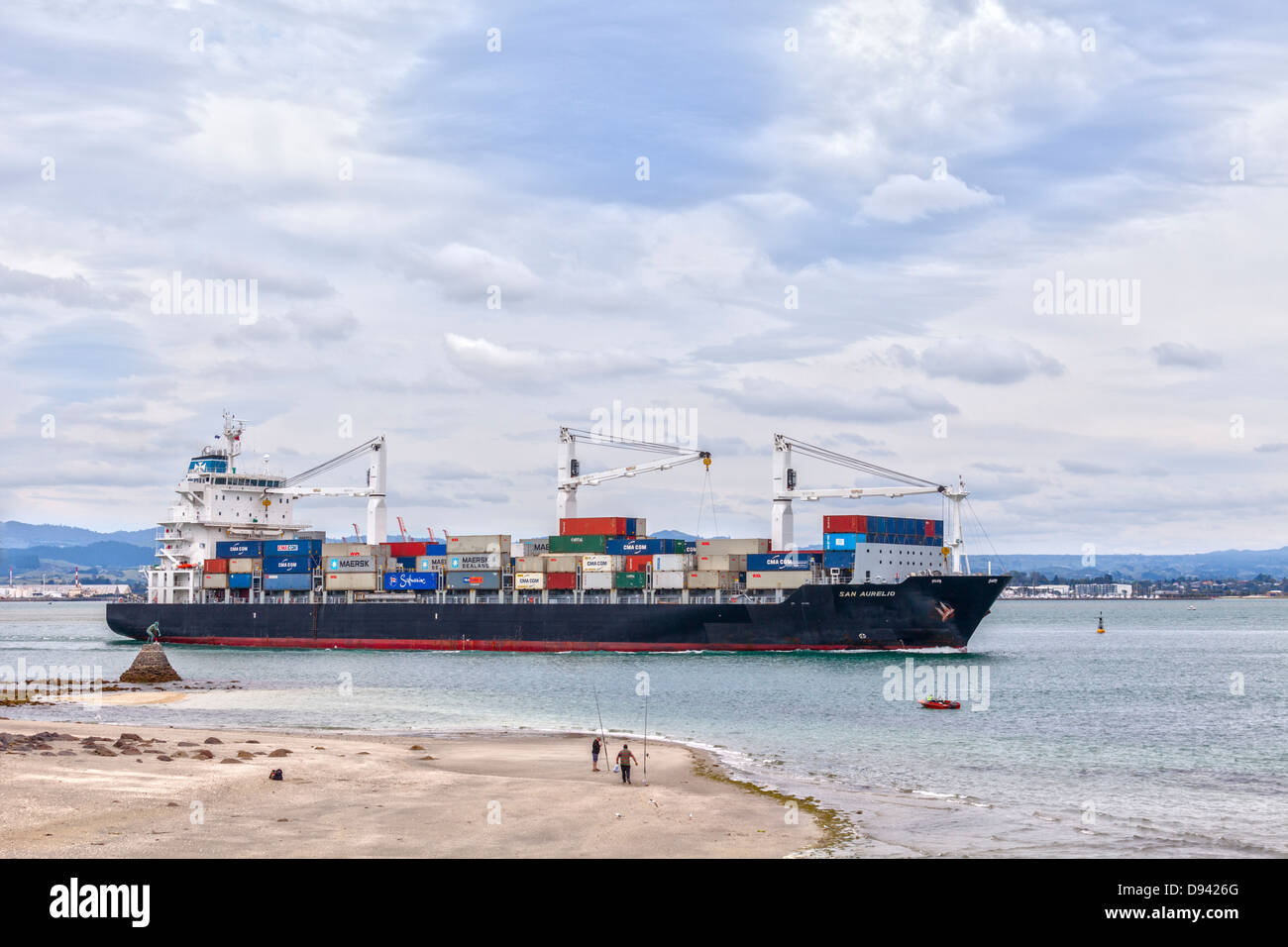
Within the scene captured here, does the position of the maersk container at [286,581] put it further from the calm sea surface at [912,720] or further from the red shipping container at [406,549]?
the red shipping container at [406,549]

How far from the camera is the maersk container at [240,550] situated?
3669 inches

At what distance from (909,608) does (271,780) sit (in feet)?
159

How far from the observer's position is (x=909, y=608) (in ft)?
227

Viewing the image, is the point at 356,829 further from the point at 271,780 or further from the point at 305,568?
the point at 305,568

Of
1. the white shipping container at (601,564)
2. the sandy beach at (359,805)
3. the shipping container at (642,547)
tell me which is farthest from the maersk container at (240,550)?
the sandy beach at (359,805)

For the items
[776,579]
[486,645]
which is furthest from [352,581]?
[776,579]

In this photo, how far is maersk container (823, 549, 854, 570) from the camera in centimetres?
7106

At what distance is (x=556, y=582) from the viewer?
263 feet

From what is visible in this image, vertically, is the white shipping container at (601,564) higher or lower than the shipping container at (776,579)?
higher

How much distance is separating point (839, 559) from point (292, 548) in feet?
143

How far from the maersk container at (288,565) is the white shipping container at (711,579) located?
31.5 m

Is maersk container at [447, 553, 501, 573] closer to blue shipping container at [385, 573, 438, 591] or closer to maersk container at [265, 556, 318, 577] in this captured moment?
blue shipping container at [385, 573, 438, 591]

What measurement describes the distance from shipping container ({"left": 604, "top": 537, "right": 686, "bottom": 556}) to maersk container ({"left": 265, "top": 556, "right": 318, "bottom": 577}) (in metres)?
24.8
